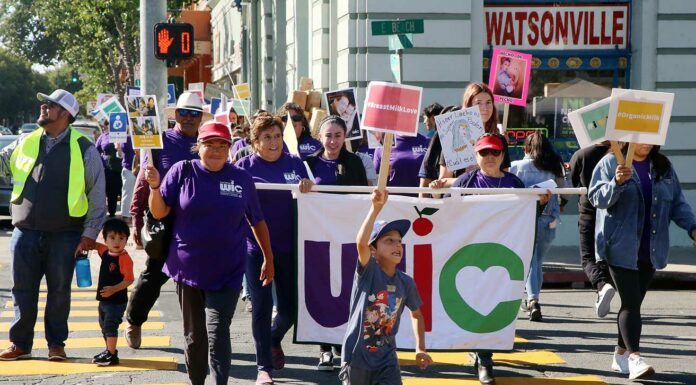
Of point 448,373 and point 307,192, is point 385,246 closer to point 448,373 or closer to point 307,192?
point 307,192

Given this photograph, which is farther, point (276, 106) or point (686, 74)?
point (276, 106)

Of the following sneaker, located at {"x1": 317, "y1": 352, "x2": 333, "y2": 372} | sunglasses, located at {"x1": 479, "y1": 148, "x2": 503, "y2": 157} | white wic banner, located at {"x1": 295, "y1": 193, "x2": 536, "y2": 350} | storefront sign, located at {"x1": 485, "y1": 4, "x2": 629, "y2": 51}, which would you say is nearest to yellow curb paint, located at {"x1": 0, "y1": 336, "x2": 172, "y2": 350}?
sneaker, located at {"x1": 317, "y1": 352, "x2": 333, "y2": 372}

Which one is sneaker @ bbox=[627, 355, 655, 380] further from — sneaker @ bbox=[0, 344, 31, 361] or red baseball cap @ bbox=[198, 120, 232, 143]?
sneaker @ bbox=[0, 344, 31, 361]

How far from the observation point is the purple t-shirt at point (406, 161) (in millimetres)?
11133

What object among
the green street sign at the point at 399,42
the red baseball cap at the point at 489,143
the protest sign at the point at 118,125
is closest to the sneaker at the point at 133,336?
the red baseball cap at the point at 489,143

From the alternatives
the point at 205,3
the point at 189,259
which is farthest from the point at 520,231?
the point at 205,3

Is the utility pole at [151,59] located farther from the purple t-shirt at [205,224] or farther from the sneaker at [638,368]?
the sneaker at [638,368]

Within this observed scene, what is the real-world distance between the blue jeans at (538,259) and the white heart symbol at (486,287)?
2468 millimetres

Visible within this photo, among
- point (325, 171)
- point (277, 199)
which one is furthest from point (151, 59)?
point (277, 199)

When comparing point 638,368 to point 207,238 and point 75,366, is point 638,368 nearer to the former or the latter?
point 207,238

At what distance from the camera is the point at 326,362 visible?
29.2 feet

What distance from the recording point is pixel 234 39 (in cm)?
3559

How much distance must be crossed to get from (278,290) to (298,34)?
1538 cm

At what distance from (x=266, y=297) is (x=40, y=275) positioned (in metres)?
2.00
